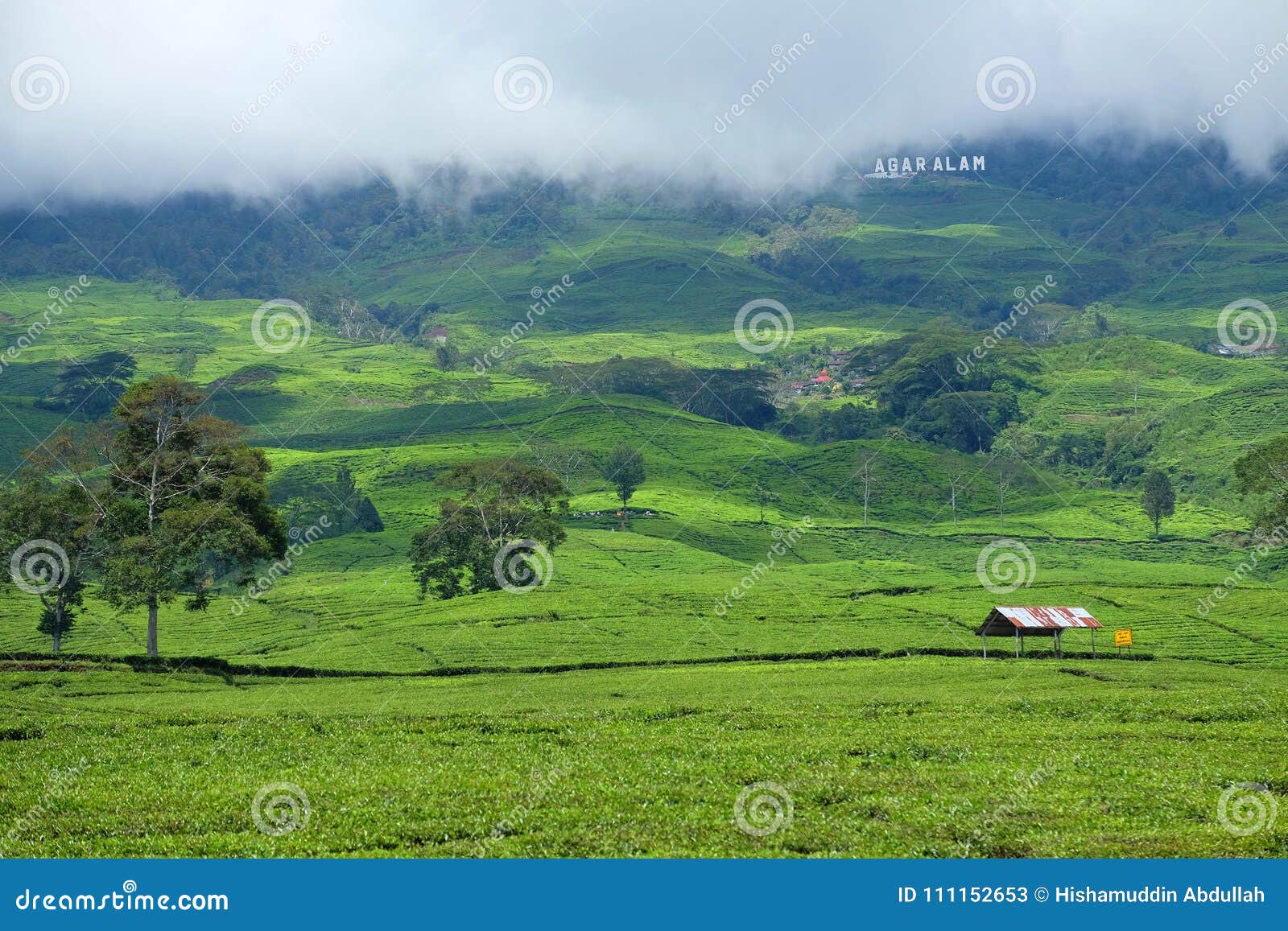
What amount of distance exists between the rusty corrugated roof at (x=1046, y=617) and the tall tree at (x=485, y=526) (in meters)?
48.4

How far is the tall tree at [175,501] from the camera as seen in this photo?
206 ft

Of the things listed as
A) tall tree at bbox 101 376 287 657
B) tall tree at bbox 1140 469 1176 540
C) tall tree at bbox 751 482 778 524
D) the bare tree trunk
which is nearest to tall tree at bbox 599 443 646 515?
tall tree at bbox 751 482 778 524

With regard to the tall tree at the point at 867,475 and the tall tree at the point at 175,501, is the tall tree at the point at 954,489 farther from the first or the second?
the tall tree at the point at 175,501

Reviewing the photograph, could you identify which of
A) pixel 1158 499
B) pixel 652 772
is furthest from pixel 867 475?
pixel 652 772

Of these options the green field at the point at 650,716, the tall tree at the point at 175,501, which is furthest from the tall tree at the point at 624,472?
the tall tree at the point at 175,501

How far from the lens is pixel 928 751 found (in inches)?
1142

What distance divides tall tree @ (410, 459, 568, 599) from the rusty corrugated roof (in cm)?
4843

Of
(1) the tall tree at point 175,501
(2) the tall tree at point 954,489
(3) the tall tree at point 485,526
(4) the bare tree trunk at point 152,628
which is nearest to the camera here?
(4) the bare tree trunk at point 152,628

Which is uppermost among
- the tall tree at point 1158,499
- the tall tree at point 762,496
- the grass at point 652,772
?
the tall tree at point 762,496

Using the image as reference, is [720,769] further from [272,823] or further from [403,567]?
[403,567]

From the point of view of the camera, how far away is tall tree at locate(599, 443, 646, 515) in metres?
155

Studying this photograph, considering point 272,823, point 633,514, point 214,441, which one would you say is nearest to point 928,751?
point 272,823

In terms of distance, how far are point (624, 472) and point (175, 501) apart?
96121 mm

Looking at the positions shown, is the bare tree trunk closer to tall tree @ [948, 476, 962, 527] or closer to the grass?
the grass
